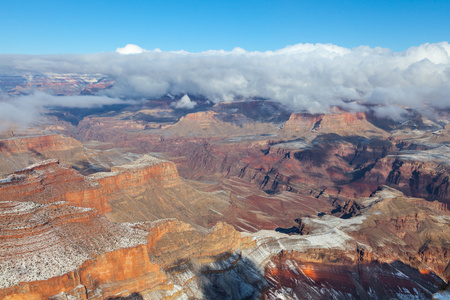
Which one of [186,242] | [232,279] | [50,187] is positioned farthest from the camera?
[50,187]

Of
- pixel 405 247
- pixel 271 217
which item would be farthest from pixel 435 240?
pixel 271 217

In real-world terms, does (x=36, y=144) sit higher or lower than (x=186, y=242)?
lower

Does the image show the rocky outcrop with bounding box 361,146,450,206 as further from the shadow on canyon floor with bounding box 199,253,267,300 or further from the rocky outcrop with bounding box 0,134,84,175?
the rocky outcrop with bounding box 0,134,84,175

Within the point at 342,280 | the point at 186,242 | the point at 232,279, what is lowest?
the point at 342,280

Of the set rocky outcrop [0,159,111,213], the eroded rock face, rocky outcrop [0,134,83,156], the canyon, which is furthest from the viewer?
rocky outcrop [0,134,83,156]

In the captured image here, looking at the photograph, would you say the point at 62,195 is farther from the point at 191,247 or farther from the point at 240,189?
the point at 240,189

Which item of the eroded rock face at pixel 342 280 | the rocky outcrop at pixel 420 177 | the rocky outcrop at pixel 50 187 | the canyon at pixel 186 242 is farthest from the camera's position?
the rocky outcrop at pixel 420 177

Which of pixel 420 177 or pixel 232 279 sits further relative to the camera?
pixel 420 177

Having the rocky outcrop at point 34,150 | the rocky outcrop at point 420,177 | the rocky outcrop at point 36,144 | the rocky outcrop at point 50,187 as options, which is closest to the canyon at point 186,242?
the rocky outcrop at point 50,187

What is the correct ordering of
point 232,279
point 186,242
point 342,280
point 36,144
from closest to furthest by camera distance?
point 186,242 < point 232,279 < point 342,280 < point 36,144

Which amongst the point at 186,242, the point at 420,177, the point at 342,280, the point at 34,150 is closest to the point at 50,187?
the point at 186,242

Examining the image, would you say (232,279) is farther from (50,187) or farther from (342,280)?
(50,187)

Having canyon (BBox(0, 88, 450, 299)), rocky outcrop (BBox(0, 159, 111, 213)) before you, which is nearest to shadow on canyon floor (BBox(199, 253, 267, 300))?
canyon (BBox(0, 88, 450, 299))

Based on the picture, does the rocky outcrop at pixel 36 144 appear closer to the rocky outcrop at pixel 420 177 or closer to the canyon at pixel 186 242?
the canyon at pixel 186 242
